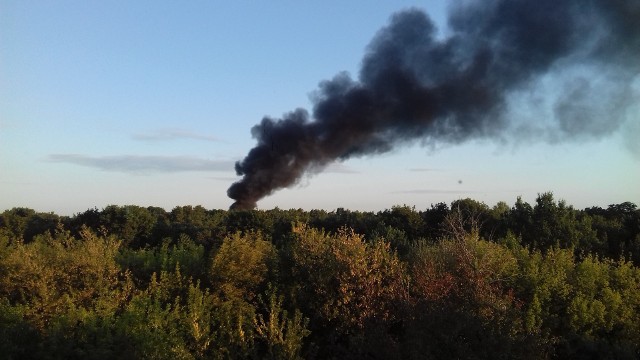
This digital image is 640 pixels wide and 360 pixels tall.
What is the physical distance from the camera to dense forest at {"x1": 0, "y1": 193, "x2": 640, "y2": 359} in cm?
1115

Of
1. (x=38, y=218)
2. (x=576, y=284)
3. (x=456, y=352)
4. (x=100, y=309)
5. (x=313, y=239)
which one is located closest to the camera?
(x=456, y=352)

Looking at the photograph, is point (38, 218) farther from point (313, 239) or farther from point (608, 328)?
point (608, 328)

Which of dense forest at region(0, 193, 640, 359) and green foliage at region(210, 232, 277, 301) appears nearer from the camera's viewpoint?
dense forest at region(0, 193, 640, 359)

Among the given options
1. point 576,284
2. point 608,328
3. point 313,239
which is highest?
point 313,239

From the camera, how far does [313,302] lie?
15.9 metres

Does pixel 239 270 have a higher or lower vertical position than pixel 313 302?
higher

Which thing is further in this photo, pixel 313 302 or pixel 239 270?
pixel 239 270

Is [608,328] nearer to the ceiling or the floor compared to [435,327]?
nearer to the floor

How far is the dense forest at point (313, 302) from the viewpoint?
11148 mm

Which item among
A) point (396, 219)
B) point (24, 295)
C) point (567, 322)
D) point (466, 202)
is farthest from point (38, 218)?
point (567, 322)

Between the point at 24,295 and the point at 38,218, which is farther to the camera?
the point at 38,218

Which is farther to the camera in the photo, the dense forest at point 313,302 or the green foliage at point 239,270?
the green foliage at point 239,270

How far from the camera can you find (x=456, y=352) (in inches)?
381

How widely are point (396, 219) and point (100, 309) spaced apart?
30538mm
